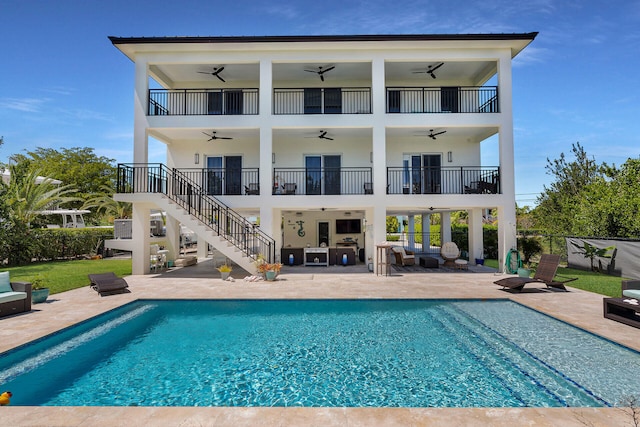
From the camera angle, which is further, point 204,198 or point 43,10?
point 204,198

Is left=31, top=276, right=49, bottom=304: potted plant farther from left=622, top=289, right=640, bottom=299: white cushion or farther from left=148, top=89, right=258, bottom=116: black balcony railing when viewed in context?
left=622, top=289, right=640, bottom=299: white cushion

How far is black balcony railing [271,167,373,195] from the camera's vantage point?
16.6 metres

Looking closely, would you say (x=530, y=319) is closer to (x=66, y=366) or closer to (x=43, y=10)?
(x=66, y=366)

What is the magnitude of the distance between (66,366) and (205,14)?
1472 cm

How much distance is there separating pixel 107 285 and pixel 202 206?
5.65 metres

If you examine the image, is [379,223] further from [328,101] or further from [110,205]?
[110,205]

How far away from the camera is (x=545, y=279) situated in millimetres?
10297

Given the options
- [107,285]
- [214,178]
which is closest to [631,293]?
[107,285]

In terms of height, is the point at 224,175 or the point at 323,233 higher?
the point at 224,175

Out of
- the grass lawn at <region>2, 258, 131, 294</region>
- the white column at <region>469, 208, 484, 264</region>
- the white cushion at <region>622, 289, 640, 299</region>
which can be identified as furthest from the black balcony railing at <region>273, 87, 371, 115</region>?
the white cushion at <region>622, 289, 640, 299</region>

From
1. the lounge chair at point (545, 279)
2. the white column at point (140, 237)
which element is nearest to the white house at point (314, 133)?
the white column at point (140, 237)

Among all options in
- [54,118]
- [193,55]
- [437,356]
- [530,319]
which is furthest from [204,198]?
[54,118]

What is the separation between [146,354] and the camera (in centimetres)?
592

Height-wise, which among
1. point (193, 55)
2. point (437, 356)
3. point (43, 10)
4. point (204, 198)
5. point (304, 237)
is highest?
point (43, 10)
